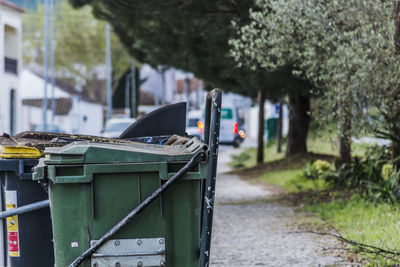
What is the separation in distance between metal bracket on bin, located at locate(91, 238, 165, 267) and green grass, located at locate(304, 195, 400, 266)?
261cm

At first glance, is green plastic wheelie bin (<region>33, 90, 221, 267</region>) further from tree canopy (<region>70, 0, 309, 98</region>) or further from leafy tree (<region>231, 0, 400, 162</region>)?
tree canopy (<region>70, 0, 309, 98</region>)

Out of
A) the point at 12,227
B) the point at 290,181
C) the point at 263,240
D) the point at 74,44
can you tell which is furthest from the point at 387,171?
the point at 74,44

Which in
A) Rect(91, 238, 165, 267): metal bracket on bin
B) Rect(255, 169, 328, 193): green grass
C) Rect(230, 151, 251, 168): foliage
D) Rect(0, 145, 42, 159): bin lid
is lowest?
Rect(230, 151, 251, 168): foliage

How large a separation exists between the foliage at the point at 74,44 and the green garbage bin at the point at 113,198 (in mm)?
68899

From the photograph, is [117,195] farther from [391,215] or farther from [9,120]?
[9,120]

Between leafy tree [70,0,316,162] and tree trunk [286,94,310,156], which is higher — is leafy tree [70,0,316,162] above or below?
above

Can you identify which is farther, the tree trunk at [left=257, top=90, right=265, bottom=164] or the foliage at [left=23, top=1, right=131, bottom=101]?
the foliage at [left=23, top=1, right=131, bottom=101]

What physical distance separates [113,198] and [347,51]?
5110 millimetres

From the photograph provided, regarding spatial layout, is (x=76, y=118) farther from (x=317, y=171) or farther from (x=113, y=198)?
(x=113, y=198)

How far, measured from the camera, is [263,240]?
28.8 ft

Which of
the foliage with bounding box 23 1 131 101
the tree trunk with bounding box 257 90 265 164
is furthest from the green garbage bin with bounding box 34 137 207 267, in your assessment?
the foliage with bounding box 23 1 131 101

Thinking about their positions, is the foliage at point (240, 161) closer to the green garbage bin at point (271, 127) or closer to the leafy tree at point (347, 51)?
the green garbage bin at point (271, 127)

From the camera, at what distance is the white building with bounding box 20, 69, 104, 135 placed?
6204 cm

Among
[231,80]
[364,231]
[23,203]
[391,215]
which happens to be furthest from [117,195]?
[231,80]
